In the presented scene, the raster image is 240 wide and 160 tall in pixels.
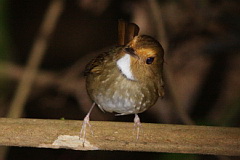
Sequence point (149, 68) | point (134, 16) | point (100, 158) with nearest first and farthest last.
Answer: point (149, 68)
point (100, 158)
point (134, 16)

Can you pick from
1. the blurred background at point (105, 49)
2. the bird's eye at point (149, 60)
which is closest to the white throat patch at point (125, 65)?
the bird's eye at point (149, 60)

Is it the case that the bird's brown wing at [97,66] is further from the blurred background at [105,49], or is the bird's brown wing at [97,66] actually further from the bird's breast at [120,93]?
the blurred background at [105,49]

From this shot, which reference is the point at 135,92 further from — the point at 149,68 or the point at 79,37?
the point at 79,37

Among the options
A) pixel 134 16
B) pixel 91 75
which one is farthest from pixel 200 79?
pixel 91 75

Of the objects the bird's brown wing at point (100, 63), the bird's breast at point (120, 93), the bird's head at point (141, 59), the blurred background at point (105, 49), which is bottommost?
the blurred background at point (105, 49)

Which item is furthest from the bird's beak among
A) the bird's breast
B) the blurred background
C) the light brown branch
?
the blurred background

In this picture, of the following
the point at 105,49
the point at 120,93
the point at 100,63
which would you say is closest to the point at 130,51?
the point at 120,93
